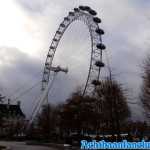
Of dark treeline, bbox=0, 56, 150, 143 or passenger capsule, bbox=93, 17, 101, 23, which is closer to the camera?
dark treeline, bbox=0, 56, 150, 143

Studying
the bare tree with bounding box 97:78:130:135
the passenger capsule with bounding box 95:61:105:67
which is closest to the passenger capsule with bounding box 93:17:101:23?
the passenger capsule with bounding box 95:61:105:67

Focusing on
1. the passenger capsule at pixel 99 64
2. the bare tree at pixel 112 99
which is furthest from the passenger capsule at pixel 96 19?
the bare tree at pixel 112 99

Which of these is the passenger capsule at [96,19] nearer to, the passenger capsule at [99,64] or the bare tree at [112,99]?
the passenger capsule at [99,64]

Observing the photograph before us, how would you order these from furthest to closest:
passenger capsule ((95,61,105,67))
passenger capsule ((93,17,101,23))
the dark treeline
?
passenger capsule ((93,17,101,23)), passenger capsule ((95,61,105,67)), the dark treeline

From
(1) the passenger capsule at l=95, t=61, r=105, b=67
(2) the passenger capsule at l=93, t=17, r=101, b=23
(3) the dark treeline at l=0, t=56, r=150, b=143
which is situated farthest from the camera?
(2) the passenger capsule at l=93, t=17, r=101, b=23

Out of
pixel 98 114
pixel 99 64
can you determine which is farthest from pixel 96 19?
pixel 98 114

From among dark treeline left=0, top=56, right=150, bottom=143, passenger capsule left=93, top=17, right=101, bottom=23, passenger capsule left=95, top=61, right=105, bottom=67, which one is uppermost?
passenger capsule left=93, top=17, right=101, bottom=23

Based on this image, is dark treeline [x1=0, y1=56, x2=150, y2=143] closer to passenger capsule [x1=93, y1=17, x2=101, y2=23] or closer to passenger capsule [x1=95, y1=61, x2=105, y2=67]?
passenger capsule [x1=95, y1=61, x2=105, y2=67]

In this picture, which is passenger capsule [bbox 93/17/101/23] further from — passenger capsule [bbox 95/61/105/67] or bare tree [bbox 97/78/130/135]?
bare tree [bbox 97/78/130/135]

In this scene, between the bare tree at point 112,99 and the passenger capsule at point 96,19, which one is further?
the passenger capsule at point 96,19

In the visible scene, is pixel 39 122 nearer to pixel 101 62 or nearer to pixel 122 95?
pixel 101 62

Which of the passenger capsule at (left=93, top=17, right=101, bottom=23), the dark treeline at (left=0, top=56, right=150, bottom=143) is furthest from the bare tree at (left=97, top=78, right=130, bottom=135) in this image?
the passenger capsule at (left=93, top=17, right=101, bottom=23)

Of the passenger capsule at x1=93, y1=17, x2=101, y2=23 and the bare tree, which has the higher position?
the passenger capsule at x1=93, y1=17, x2=101, y2=23

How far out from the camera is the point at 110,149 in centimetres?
3566
